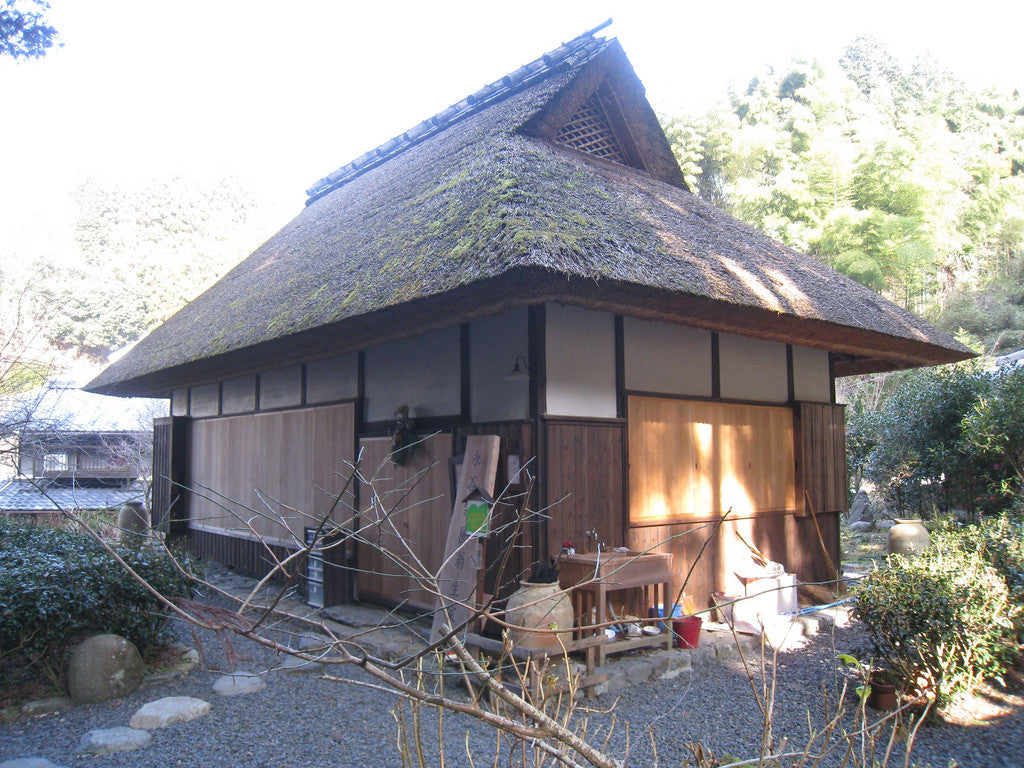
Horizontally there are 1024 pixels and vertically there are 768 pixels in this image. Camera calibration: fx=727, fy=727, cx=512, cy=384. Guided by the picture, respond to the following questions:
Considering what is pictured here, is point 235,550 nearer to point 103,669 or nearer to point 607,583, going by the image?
point 103,669

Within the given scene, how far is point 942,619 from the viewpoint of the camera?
158 inches

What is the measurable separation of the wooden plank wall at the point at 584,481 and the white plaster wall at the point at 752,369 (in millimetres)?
1564

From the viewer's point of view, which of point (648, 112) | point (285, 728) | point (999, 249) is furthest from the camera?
point (999, 249)

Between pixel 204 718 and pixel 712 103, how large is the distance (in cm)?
2436

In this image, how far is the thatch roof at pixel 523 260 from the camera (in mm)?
4582

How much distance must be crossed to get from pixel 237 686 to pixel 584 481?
8.74 feet

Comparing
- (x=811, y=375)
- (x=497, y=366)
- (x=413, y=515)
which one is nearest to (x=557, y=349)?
(x=497, y=366)

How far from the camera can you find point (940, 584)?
412 centimetres

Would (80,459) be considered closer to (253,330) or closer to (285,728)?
(253,330)

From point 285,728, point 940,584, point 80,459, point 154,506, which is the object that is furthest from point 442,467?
point 80,459

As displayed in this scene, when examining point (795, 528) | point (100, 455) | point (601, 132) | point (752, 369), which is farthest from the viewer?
point (100, 455)

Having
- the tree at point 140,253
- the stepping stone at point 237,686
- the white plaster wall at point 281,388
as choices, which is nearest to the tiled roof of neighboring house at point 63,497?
the white plaster wall at point 281,388

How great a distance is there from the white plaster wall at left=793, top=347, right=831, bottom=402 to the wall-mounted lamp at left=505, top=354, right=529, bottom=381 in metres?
3.42

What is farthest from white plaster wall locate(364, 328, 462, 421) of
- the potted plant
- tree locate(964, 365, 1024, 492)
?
tree locate(964, 365, 1024, 492)
